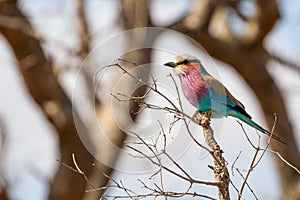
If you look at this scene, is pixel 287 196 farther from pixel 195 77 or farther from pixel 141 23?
pixel 195 77

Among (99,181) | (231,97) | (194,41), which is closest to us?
(231,97)

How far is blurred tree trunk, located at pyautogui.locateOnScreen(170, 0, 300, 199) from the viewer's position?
14.8 feet

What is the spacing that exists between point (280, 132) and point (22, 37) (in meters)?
1.86

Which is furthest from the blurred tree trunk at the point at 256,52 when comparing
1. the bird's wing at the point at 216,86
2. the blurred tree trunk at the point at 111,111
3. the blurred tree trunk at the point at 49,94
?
the bird's wing at the point at 216,86

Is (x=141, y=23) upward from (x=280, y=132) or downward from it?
upward

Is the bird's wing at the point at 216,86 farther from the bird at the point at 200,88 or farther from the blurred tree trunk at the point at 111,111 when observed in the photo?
the blurred tree trunk at the point at 111,111

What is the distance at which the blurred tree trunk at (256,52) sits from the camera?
4500 mm

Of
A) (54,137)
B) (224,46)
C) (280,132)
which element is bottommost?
(54,137)

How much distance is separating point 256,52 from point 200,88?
8.97 feet

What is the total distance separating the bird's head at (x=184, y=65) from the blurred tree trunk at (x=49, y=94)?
215 cm

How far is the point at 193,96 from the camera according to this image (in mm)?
2094

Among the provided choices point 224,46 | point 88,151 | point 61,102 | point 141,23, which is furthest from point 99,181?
point 224,46

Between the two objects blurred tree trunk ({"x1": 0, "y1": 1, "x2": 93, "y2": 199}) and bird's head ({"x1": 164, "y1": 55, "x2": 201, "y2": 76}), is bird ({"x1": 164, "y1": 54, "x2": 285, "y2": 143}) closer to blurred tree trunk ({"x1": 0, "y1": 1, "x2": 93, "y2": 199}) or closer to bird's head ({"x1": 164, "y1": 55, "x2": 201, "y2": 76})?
bird's head ({"x1": 164, "y1": 55, "x2": 201, "y2": 76})

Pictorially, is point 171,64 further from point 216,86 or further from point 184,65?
point 216,86
